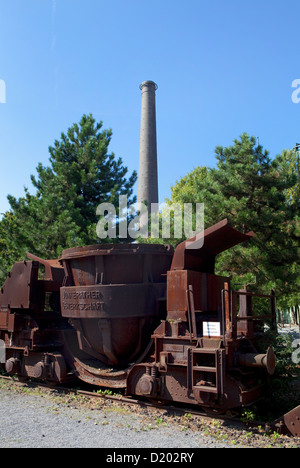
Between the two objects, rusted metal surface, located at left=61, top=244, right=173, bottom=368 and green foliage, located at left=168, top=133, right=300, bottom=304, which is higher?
green foliage, located at left=168, top=133, right=300, bottom=304

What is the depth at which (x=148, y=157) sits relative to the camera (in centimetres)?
3409

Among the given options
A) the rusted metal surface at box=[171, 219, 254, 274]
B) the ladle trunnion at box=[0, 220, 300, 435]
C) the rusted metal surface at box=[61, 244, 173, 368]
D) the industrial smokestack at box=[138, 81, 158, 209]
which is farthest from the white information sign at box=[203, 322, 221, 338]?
the industrial smokestack at box=[138, 81, 158, 209]

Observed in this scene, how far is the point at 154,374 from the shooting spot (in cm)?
654

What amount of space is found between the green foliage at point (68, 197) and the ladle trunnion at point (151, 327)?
5.28 m

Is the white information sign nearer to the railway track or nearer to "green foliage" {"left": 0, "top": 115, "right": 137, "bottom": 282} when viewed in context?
the railway track

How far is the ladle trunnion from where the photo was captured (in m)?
5.89

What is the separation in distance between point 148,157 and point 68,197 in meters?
17.6

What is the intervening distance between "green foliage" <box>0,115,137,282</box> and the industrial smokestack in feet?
44.5

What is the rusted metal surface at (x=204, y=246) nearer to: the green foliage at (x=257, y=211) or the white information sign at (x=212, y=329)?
the white information sign at (x=212, y=329)

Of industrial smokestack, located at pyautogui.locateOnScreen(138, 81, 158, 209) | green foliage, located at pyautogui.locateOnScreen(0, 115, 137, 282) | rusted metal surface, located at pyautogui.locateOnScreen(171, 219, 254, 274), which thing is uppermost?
industrial smokestack, located at pyautogui.locateOnScreen(138, 81, 158, 209)

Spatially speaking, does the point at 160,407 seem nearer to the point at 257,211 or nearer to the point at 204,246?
the point at 204,246

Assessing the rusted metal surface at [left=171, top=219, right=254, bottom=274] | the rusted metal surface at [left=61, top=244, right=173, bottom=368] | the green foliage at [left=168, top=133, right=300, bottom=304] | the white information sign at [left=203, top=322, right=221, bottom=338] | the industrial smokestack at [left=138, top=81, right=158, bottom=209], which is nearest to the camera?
the white information sign at [left=203, top=322, right=221, bottom=338]

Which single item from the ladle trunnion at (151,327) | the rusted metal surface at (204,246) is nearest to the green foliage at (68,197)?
the ladle trunnion at (151,327)
